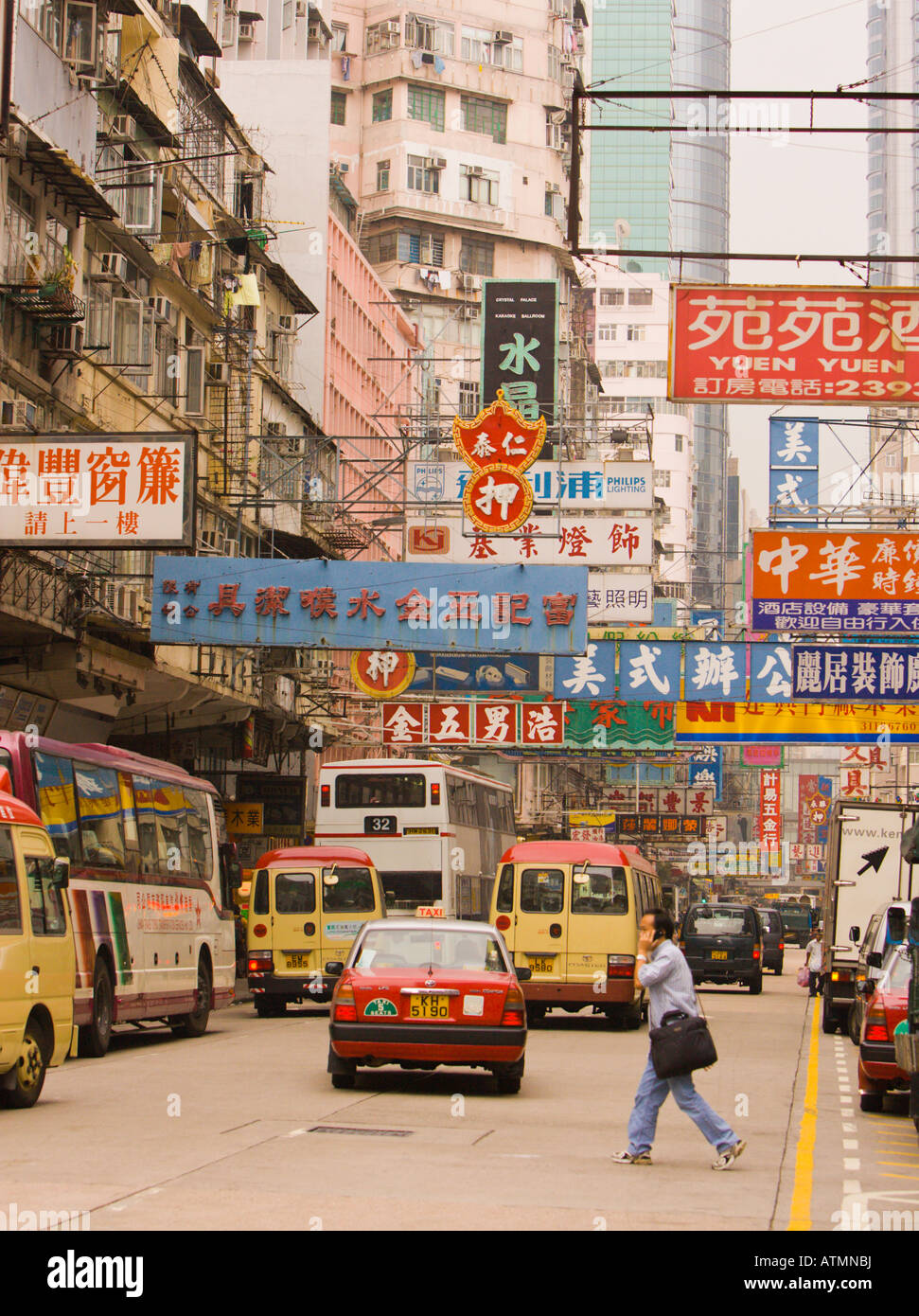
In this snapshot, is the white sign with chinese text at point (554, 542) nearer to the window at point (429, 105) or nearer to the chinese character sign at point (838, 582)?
the chinese character sign at point (838, 582)

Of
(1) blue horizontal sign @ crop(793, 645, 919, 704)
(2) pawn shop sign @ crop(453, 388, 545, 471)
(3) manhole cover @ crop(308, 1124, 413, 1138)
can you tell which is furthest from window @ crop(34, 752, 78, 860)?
(1) blue horizontal sign @ crop(793, 645, 919, 704)

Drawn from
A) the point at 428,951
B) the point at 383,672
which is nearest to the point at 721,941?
the point at 383,672

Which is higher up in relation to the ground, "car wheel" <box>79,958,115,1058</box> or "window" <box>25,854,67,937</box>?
"window" <box>25,854,67,937</box>

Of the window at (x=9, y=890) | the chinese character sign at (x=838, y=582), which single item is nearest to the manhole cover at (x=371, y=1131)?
the window at (x=9, y=890)

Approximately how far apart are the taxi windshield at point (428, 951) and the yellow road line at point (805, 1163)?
9.28ft

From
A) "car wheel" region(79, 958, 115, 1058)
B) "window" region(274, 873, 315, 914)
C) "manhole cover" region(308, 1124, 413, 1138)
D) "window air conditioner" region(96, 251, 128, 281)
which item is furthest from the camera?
"window air conditioner" region(96, 251, 128, 281)

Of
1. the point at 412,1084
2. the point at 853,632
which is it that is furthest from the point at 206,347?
the point at 412,1084

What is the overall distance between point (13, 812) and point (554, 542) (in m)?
23.6

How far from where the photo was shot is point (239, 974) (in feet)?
138

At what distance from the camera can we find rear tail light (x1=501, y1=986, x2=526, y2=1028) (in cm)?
1538

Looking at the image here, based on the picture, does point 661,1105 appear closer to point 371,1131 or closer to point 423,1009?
point 371,1131

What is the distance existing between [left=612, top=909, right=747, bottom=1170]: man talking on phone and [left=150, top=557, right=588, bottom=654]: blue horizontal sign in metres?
19.4

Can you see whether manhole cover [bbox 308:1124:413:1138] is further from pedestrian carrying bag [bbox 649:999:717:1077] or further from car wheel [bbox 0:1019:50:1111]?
car wheel [bbox 0:1019:50:1111]

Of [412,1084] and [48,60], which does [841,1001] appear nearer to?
[412,1084]
